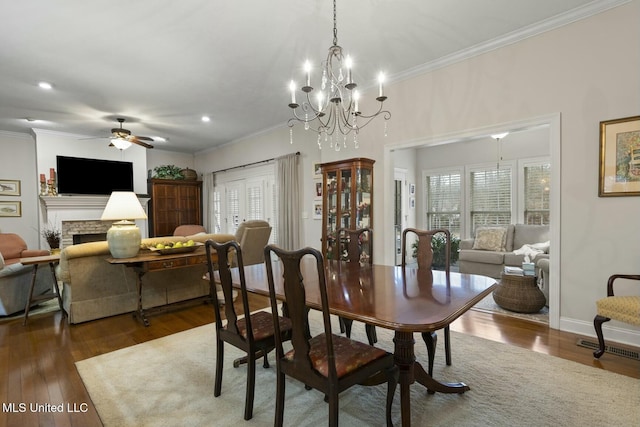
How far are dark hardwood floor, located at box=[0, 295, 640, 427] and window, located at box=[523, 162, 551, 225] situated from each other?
3.30 m

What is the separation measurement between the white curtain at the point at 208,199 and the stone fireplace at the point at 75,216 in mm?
2119

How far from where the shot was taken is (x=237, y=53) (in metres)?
3.28

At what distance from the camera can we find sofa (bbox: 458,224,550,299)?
199 inches

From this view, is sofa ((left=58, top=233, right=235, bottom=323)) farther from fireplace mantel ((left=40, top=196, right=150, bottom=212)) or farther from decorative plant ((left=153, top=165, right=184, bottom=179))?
decorative plant ((left=153, top=165, right=184, bottom=179))

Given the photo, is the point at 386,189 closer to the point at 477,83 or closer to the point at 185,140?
the point at 477,83

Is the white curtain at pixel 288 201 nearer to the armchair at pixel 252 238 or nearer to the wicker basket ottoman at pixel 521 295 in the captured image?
the armchair at pixel 252 238

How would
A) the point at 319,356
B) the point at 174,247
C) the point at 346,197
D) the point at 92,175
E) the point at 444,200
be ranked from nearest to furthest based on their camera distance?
the point at 319,356 → the point at 174,247 → the point at 346,197 → the point at 92,175 → the point at 444,200

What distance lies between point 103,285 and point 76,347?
890 millimetres

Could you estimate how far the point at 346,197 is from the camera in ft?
14.1

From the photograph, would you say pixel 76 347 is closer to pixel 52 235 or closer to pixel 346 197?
pixel 346 197

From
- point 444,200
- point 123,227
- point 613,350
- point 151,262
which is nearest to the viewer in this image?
point 613,350

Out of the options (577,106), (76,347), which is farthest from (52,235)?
(577,106)

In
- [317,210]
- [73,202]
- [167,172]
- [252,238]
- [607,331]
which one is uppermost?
[167,172]

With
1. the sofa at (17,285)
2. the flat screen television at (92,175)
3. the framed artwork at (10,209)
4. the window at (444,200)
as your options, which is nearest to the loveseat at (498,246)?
the window at (444,200)
